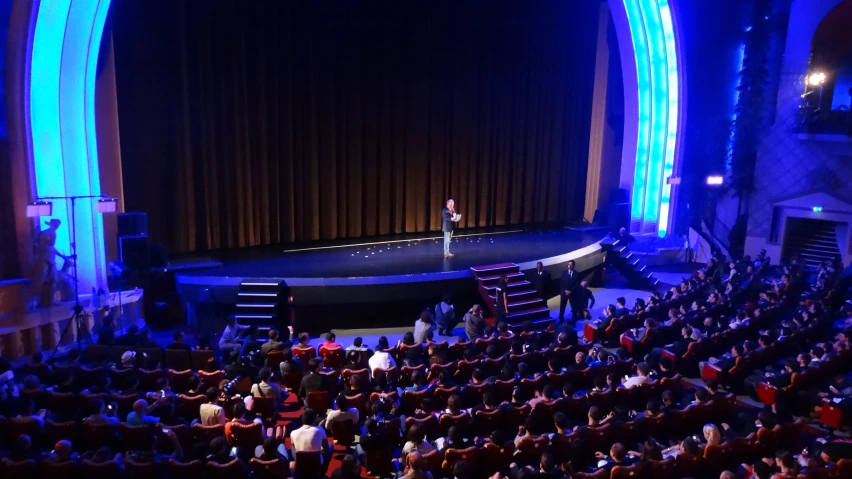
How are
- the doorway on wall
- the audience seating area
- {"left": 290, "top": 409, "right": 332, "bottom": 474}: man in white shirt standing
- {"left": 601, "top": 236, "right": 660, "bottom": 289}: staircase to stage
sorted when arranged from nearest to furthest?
the audience seating area → {"left": 290, "top": 409, "right": 332, "bottom": 474}: man in white shirt standing → {"left": 601, "top": 236, "right": 660, "bottom": 289}: staircase to stage → the doorway on wall

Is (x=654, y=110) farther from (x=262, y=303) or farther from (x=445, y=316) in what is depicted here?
(x=262, y=303)

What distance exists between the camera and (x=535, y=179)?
2231 centimetres

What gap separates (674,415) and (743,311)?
18.0 ft

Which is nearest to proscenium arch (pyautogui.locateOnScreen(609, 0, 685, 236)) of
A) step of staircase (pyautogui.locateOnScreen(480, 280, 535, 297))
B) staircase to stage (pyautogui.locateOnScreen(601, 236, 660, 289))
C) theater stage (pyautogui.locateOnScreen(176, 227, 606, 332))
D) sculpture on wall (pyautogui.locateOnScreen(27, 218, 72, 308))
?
staircase to stage (pyautogui.locateOnScreen(601, 236, 660, 289))

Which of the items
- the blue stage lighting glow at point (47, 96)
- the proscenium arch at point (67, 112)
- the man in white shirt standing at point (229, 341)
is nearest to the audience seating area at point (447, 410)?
the man in white shirt standing at point (229, 341)

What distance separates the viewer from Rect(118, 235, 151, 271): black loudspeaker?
1386cm

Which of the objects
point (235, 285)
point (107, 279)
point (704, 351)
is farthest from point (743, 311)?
point (107, 279)

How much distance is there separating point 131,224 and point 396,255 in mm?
6290

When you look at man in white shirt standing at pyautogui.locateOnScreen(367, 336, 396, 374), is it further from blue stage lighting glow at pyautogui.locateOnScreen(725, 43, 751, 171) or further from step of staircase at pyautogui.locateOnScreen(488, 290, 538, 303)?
blue stage lighting glow at pyautogui.locateOnScreen(725, 43, 751, 171)

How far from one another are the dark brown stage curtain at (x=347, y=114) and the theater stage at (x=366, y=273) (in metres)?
1.41

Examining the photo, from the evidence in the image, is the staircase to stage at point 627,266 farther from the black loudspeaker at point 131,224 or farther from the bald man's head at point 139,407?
the bald man's head at point 139,407

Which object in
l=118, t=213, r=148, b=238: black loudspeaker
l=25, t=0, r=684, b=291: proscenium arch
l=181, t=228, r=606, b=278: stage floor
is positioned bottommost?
l=181, t=228, r=606, b=278: stage floor

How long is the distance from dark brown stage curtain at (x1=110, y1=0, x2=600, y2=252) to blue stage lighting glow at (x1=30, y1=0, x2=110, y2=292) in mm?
1801

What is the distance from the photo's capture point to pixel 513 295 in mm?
15211
